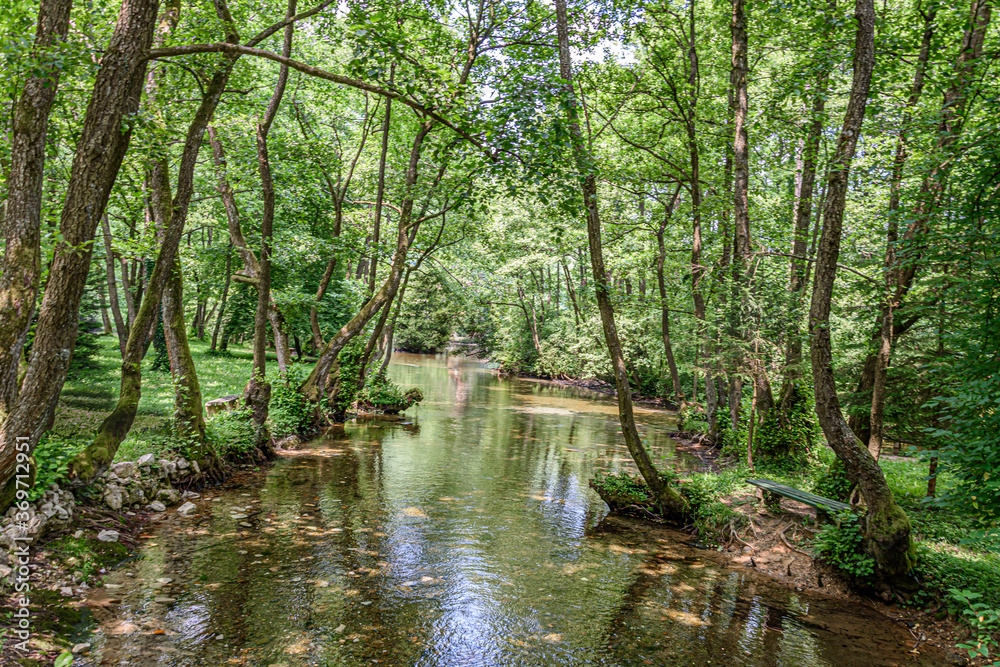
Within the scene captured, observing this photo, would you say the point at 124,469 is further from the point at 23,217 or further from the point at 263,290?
the point at 263,290

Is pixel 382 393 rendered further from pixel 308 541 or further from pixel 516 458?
pixel 308 541

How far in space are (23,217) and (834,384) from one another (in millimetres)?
9260

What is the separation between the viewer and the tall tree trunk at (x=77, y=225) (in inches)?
187

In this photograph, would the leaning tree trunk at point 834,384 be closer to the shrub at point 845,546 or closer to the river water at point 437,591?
the shrub at point 845,546

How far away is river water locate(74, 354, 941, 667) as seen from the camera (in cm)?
466

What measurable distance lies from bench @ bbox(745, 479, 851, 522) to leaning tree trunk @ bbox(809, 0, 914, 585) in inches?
26.9

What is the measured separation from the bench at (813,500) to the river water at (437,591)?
1.25 metres

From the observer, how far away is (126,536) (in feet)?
20.1

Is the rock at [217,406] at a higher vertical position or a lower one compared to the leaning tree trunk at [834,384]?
lower

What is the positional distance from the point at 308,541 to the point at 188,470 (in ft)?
9.41

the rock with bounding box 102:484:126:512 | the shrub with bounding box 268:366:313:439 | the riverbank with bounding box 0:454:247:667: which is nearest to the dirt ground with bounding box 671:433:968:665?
the riverbank with bounding box 0:454:247:667

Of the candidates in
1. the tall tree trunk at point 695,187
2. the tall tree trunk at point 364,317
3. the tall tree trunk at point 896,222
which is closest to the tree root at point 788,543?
the tall tree trunk at point 896,222

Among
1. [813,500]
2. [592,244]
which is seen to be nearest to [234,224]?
[592,244]

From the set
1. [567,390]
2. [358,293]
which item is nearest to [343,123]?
[358,293]
